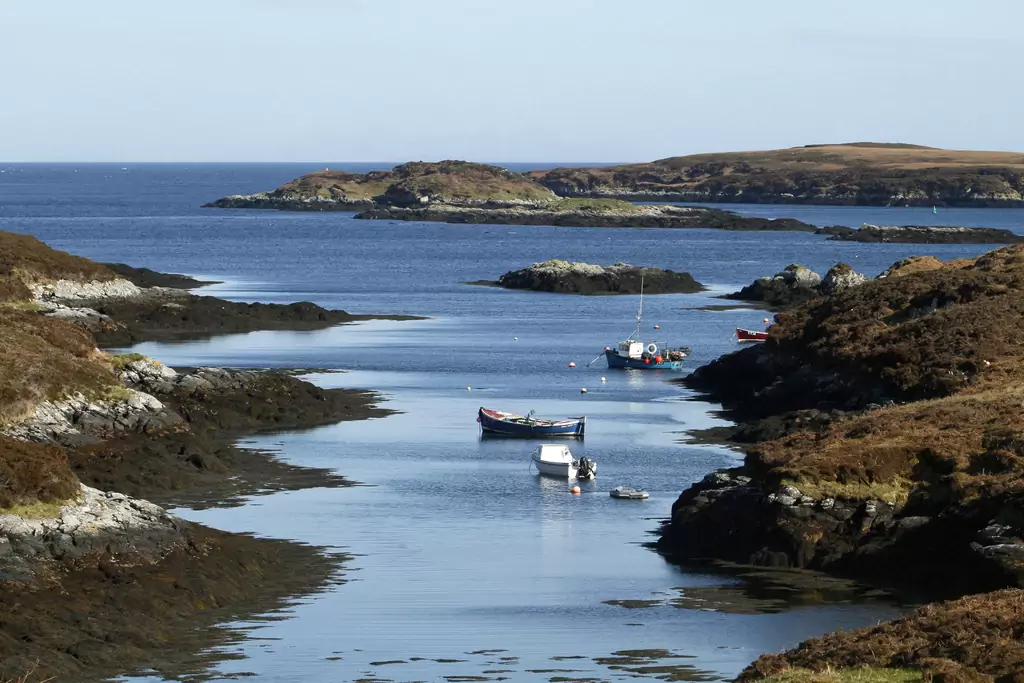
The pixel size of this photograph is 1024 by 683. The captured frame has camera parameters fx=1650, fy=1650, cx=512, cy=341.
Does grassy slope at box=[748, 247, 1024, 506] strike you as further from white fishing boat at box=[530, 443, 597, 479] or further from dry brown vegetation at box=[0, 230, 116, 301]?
dry brown vegetation at box=[0, 230, 116, 301]

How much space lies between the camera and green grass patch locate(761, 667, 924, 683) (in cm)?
2500

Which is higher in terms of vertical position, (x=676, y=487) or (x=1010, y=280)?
(x=1010, y=280)

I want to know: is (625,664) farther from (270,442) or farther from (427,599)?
(270,442)

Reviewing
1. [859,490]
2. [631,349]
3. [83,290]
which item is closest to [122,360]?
[859,490]

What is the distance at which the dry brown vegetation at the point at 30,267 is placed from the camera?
88312mm

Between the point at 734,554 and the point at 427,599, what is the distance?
9.28 metres

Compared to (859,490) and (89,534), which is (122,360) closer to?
(89,534)

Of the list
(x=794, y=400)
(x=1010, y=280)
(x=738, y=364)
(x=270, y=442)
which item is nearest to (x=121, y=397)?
(x=270, y=442)

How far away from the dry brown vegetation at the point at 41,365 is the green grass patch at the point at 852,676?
30507 millimetres

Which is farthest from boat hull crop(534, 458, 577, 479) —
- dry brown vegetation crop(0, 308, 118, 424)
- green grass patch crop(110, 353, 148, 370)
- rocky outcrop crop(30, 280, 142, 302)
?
rocky outcrop crop(30, 280, 142, 302)

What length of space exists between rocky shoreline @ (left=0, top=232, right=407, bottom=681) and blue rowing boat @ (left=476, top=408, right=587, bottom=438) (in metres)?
5.94

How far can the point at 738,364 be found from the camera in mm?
75750

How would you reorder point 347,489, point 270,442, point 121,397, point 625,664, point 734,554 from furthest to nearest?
point 270,442
point 121,397
point 347,489
point 734,554
point 625,664

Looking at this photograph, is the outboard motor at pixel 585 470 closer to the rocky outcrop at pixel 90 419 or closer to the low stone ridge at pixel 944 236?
the rocky outcrop at pixel 90 419
